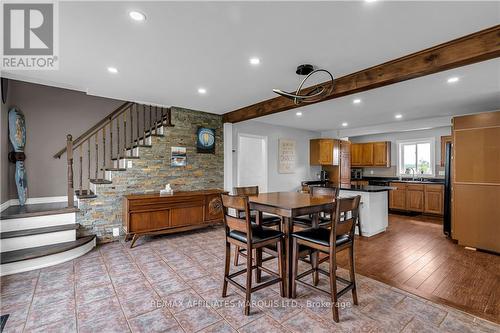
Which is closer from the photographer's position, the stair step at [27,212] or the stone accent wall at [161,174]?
the stair step at [27,212]

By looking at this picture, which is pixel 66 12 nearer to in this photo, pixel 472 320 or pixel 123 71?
pixel 123 71

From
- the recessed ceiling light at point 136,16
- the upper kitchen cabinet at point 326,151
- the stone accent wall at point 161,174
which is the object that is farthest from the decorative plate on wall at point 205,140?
the upper kitchen cabinet at point 326,151

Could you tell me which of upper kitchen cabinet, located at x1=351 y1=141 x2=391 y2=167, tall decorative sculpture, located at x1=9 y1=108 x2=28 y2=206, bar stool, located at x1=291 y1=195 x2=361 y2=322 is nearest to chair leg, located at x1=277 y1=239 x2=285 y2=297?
bar stool, located at x1=291 y1=195 x2=361 y2=322

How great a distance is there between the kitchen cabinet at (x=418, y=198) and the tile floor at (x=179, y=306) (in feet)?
15.4

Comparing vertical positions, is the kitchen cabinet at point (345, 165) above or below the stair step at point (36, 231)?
above

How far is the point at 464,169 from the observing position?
3.87 metres

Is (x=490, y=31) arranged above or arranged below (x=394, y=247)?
above

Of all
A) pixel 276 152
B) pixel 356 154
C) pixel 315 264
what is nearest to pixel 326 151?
pixel 356 154

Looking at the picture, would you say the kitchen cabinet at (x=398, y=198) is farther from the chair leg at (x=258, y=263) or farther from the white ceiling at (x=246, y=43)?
the chair leg at (x=258, y=263)

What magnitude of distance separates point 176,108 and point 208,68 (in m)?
2.16

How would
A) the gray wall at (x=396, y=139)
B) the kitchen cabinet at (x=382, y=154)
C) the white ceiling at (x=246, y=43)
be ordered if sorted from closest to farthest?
the white ceiling at (x=246, y=43) → the gray wall at (x=396, y=139) → the kitchen cabinet at (x=382, y=154)

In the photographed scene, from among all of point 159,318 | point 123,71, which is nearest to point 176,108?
point 123,71

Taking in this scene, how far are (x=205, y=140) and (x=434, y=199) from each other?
5.97m

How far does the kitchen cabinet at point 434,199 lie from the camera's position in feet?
19.5
